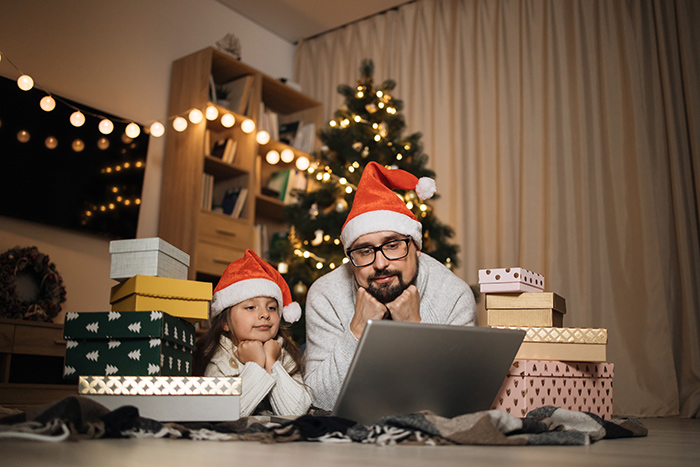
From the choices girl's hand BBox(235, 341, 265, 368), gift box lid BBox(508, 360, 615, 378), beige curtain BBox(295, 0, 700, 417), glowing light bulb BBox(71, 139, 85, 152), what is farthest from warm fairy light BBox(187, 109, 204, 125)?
gift box lid BBox(508, 360, 615, 378)

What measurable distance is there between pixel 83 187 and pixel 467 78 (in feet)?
8.63

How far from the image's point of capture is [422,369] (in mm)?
1134

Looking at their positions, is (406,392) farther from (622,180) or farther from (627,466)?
(622,180)

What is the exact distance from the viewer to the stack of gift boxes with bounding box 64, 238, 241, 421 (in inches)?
48.3

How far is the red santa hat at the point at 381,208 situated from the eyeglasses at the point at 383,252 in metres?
0.04

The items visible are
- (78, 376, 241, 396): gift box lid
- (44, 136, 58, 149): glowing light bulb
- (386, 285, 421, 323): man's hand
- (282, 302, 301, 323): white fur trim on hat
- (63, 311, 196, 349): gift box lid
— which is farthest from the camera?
(44, 136, 58, 149): glowing light bulb

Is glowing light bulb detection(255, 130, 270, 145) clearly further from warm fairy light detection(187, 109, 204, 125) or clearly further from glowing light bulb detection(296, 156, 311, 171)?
warm fairy light detection(187, 109, 204, 125)

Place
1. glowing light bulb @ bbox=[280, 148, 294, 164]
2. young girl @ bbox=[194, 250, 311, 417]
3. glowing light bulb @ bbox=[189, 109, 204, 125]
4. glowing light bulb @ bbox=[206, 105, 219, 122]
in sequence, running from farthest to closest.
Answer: glowing light bulb @ bbox=[280, 148, 294, 164] → glowing light bulb @ bbox=[206, 105, 219, 122] → glowing light bulb @ bbox=[189, 109, 204, 125] → young girl @ bbox=[194, 250, 311, 417]

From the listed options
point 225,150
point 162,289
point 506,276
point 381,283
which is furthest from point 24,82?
point 506,276

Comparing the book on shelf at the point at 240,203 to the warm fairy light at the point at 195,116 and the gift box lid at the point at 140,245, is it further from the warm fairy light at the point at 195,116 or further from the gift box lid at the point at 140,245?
the gift box lid at the point at 140,245

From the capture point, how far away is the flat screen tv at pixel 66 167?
312cm

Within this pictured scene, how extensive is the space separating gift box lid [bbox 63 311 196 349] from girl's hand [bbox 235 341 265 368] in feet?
1.13

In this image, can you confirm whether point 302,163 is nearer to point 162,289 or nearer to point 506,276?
point 506,276

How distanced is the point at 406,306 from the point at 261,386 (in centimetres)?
47
